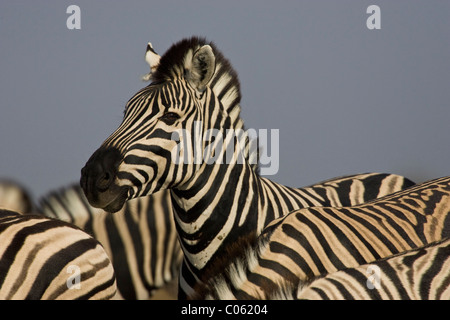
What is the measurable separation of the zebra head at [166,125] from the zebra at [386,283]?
6.10ft

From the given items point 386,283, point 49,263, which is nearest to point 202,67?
point 49,263

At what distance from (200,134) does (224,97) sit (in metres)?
0.57

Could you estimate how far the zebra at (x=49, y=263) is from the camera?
356cm

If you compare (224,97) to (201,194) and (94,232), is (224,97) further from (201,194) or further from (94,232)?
(94,232)

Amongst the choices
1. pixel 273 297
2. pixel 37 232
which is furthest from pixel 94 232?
pixel 273 297

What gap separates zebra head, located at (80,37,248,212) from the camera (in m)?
4.45

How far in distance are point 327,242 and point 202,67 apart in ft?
5.73

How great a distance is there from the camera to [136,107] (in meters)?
4.80

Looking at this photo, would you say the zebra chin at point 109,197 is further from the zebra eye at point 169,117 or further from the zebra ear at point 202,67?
the zebra ear at point 202,67

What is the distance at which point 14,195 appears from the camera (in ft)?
16.6

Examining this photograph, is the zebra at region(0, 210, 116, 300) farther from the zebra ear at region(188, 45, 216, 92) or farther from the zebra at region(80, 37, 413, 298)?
the zebra ear at region(188, 45, 216, 92)

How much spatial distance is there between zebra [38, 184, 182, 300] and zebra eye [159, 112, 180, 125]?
163 cm

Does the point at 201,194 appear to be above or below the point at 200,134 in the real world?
below
